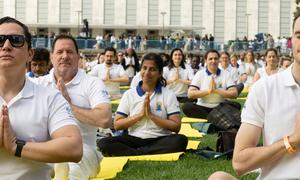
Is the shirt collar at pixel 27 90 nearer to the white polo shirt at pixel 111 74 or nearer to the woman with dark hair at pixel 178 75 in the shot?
the woman with dark hair at pixel 178 75

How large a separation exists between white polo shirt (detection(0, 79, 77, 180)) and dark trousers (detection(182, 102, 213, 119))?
338 inches

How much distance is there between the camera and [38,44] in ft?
128

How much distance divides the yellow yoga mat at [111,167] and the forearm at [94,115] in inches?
27.6

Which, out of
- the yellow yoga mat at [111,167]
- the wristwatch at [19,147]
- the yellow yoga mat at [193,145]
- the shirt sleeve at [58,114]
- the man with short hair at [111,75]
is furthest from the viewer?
the man with short hair at [111,75]

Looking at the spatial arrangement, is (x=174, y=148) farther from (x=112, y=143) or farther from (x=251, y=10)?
(x=251, y=10)

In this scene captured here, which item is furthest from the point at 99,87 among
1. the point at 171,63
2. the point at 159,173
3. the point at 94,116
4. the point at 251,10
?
the point at 251,10

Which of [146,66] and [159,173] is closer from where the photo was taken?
[159,173]

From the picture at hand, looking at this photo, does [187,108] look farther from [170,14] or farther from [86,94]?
[170,14]

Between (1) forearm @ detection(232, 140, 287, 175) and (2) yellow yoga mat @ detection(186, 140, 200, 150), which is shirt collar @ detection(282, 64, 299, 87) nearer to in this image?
(1) forearm @ detection(232, 140, 287, 175)

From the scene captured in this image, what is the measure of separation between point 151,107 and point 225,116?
2890 mm

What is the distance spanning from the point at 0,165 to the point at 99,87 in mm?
2906

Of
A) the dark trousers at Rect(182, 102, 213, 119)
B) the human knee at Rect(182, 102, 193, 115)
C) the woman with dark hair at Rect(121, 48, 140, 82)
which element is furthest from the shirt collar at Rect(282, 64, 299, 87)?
the woman with dark hair at Rect(121, 48, 140, 82)

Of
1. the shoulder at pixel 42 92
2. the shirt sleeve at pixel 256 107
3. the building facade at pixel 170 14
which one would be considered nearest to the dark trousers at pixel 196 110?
the shirt sleeve at pixel 256 107

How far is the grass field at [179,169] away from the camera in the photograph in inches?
275
